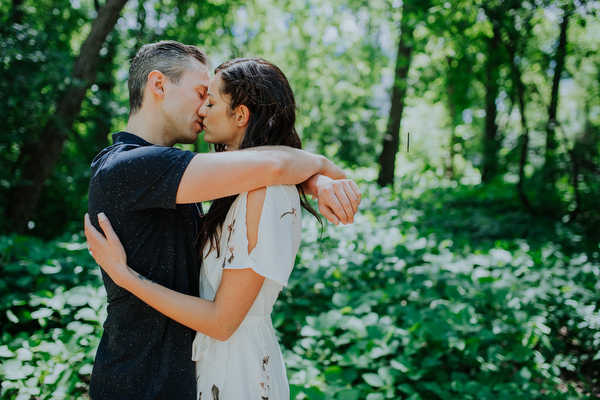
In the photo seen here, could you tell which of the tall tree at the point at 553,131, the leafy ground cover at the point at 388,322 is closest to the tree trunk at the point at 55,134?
the leafy ground cover at the point at 388,322

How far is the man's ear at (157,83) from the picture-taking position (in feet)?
5.30

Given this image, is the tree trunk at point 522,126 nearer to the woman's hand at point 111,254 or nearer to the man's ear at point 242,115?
the man's ear at point 242,115

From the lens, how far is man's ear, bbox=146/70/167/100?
162 cm

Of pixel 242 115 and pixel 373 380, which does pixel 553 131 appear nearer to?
pixel 373 380

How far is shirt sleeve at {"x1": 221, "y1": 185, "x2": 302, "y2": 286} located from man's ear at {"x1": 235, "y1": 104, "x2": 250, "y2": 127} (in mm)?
315

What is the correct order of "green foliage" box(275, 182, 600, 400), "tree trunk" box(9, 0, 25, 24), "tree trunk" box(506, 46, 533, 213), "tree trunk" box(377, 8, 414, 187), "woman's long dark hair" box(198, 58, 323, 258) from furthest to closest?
1. "tree trunk" box(377, 8, 414, 187)
2. "tree trunk" box(506, 46, 533, 213)
3. "tree trunk" box(9, 0, 25, 24)
4. "green foliage" box(275, 182, 600, 400)
5. "woman's long dark hair" box(198, 58, 323, 258)

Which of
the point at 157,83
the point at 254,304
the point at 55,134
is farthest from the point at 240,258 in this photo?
the point at 55,134

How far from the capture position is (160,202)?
4.36 feet

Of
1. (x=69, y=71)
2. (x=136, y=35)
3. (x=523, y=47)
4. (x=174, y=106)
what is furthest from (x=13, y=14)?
(x=523, y=47)

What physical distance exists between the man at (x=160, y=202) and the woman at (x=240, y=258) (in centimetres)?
7

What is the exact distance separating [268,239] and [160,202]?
0.37 m

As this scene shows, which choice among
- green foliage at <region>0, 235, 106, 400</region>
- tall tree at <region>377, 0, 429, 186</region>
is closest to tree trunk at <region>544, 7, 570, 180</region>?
tall tree at <region>377, 0, 429, 186</region>

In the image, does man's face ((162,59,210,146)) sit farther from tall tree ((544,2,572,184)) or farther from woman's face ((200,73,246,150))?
tall tree ((544,2,572,184))

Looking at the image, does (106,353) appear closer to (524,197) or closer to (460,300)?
(460,300)
